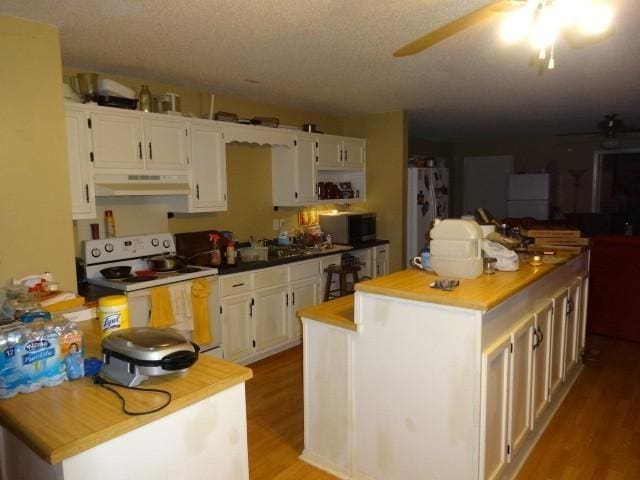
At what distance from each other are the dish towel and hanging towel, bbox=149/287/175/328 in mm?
35

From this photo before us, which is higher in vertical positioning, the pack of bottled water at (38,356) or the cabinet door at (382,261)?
the pack of bottled water at (38,356)

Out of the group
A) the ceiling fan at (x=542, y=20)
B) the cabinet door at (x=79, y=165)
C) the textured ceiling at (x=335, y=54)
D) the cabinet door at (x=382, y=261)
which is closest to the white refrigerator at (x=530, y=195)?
the textured ceiling at (x=335, y=54)

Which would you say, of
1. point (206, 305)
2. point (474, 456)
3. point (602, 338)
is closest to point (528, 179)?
point (602, 338)

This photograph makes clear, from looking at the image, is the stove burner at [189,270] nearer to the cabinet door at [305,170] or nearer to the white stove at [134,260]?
the white stove at [134,260]

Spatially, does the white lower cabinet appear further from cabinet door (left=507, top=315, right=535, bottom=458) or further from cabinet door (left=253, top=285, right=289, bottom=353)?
cabinet door (left=507, top=315, right=535, bottom=458)

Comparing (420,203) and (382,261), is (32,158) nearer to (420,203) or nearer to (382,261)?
(382,261)

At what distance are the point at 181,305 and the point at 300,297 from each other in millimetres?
1296

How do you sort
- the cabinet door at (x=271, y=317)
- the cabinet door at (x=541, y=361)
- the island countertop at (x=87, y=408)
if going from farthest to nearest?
the cabinet door at (x=271, y=317) → the cabinet door at (x=541, y=361) → the island countertop at (x=87, y=408)

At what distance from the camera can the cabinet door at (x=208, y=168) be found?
12.1 feet

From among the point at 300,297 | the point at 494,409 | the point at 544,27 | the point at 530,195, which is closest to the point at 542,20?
the point at 544,27

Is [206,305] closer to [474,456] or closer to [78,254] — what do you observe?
[78,254]

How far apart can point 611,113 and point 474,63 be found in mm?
3365

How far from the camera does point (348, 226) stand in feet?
16.3

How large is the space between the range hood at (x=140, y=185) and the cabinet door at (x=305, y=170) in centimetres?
131
